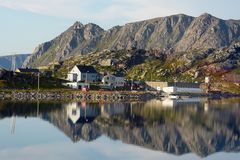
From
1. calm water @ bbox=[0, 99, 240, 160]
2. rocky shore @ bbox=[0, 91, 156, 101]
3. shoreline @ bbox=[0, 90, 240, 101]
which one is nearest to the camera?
calm water @ bbox=[0, 99, 240, 160]

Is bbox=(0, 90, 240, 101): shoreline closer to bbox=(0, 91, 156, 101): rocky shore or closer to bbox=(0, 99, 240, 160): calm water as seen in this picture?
bbox=(0, 91, 156, 101): rocky shore

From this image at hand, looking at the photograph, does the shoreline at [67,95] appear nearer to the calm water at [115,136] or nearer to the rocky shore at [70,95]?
the rocky shore at [70,95]

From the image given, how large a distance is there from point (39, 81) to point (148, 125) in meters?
111

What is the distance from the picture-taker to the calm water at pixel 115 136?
167 feet

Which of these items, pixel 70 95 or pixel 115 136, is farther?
pixel 70 95

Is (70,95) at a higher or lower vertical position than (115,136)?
higher

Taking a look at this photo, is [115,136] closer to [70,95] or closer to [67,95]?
[67,95]

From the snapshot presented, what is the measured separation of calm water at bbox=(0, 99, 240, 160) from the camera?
51.0m

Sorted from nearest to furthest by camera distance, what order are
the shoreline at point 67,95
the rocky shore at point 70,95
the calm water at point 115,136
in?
1. the calm water at point 115,136
2. the rocky shore at point 70,95
3. the shoreline at point 67,95

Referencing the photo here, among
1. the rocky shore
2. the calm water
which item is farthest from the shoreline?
the calm water

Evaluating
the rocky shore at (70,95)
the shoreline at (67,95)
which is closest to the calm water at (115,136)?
the rocky shore at (70,95)

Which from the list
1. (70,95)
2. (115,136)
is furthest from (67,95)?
(115,136)

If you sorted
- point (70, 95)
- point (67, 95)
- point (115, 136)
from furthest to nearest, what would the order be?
point (70, 95)
point (67, 95)
point (115, 136)

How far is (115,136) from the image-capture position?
214ft
